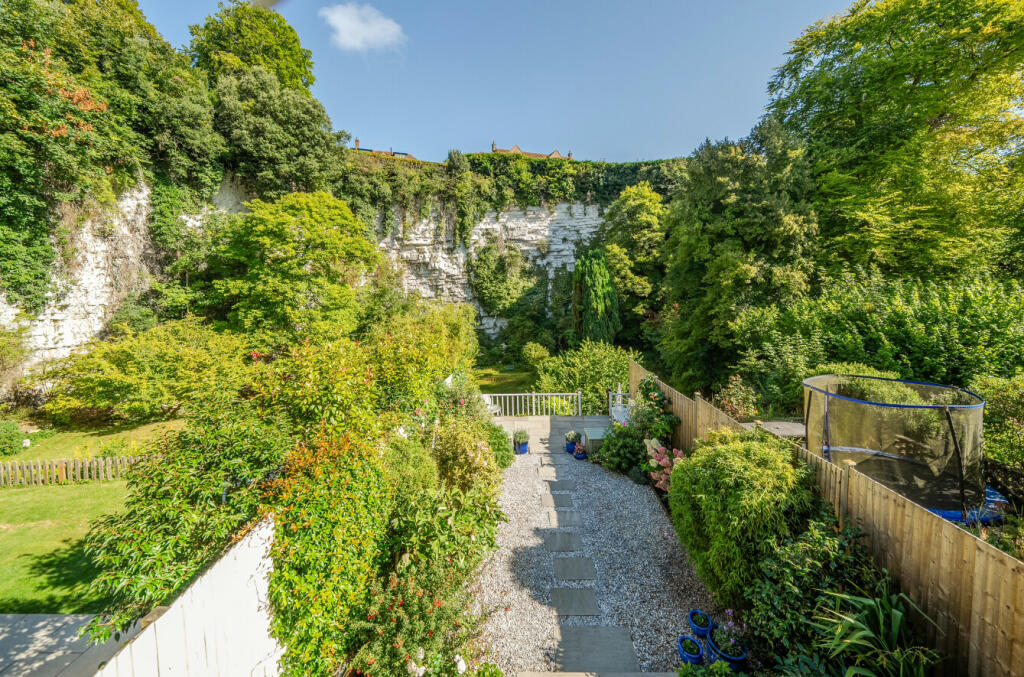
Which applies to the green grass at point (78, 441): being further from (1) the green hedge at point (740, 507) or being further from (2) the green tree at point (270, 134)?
(1) the green hedge at point (740, 507)

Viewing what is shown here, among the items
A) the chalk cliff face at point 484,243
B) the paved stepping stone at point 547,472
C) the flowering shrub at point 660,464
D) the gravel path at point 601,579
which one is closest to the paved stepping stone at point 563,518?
the gravel path at point 601,579

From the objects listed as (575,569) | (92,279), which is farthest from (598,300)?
(92,279)

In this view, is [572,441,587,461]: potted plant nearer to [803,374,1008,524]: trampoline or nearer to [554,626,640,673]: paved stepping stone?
[554,626,640,673]: paved stepping stone

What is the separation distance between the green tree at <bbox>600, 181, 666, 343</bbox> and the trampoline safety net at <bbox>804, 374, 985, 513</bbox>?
45.7 ft

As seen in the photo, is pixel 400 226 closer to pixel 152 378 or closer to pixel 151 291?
pixel 151 291

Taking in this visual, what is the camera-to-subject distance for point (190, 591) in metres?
1.88

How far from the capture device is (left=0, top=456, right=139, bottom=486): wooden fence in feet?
22.9

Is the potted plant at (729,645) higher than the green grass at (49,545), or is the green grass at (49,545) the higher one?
the potted plant at (729,645)

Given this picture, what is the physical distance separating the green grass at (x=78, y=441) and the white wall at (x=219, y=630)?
28.9 feet

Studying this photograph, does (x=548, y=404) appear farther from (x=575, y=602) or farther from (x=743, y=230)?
(x=575, y=602)

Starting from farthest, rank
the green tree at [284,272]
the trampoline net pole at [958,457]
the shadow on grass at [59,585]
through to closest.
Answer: the green tree at [284,272] < the shadow on grass at [59,585] < the trampoline net pole at [958,457]

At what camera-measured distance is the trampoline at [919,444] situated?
257cm

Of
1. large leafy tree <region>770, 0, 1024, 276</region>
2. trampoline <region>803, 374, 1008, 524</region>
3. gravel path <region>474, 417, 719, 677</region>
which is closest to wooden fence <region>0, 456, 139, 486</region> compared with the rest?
gravel path <region>474, 417, 719, 677</region>

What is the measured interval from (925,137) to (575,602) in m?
11.5
